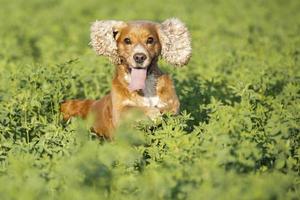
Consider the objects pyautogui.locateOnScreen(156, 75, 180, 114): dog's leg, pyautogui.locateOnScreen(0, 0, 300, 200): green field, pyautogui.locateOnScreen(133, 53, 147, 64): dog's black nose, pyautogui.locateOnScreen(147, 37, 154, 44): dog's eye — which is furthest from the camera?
pyautogui.locateOnScreen(147, 37, 154, 44): dog's eye

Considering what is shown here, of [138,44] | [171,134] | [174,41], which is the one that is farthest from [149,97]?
[171,134]

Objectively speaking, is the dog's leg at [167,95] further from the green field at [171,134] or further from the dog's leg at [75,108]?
the dog's leg at [75,108]

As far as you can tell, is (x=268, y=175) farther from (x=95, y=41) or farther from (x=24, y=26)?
(x=24, y=26)

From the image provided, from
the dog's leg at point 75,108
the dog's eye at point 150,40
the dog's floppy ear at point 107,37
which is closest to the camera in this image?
the dog's eye at point 150,40

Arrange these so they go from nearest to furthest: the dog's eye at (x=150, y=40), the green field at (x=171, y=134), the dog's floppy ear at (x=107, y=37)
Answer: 1. the green field at (x=171, y=134)
2. the dog's eye at (x=150, y=40)
3. the dog's floppy ear at (x=107, y=37)

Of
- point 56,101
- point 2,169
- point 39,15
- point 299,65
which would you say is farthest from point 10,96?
point 39,15

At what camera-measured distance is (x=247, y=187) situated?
5059 millimetres

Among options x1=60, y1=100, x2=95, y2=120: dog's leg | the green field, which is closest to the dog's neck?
the green field

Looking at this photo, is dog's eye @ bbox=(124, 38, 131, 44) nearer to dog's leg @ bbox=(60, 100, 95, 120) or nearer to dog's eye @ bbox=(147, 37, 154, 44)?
dog's eye @ bbox=(147, 37, 154, 44)

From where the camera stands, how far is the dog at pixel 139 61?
7520 mm

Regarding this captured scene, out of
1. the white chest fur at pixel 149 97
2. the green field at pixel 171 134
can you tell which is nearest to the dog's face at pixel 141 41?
the white chest fur at pixel 149 97

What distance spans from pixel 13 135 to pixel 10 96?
3.07 feet

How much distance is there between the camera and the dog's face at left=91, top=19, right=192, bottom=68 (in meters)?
7.53

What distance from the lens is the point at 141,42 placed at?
7.57 m
